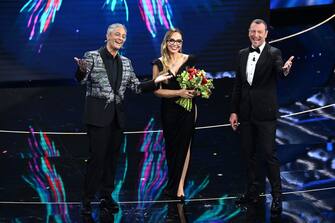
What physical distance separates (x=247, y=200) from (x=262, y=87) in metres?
1.03

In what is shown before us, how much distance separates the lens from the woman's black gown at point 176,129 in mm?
6641

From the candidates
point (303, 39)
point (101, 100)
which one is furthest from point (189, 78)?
point (303, 39)

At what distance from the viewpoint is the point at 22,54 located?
11117mm

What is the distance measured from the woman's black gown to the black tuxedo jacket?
0.59 metres

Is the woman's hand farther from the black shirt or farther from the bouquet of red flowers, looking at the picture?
the black shirt

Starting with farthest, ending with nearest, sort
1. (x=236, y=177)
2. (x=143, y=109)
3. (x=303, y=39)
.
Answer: (x=303, y=39) < (x=143, y=109) < (x=236, y=177)

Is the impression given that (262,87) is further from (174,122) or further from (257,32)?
(174,122)

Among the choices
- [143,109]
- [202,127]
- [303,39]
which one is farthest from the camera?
[303,39]

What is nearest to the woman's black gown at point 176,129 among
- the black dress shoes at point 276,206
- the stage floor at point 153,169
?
the stage floor at point 153,169

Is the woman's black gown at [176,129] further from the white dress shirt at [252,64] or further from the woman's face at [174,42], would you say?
the white dress shirt at [252,64]

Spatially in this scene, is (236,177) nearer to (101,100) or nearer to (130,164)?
(130,164)

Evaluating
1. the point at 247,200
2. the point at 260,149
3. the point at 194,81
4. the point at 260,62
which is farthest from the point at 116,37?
the point at 247,200

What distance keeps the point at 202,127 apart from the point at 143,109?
140cm

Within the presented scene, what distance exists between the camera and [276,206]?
5.99 metres
